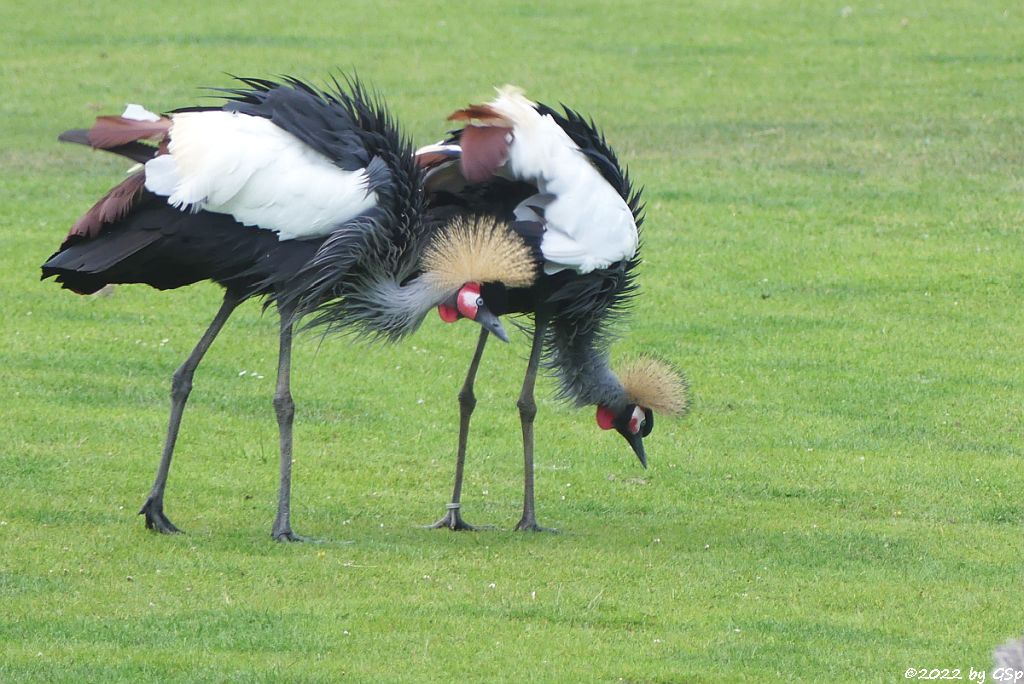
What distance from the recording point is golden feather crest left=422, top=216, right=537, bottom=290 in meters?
8.01

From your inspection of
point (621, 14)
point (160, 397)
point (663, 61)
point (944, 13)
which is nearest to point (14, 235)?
point (160, 397)

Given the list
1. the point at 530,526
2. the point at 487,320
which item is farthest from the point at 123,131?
the point at 530,526

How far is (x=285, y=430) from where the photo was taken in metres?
8.35

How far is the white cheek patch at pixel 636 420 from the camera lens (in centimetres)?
924

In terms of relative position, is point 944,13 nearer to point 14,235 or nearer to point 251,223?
point 14,235

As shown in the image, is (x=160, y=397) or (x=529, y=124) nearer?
(x=529, y=124)

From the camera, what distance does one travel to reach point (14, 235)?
1498 centimetres

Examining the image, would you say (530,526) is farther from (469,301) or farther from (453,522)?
(469,301)

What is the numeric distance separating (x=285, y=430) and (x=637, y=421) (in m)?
2.12

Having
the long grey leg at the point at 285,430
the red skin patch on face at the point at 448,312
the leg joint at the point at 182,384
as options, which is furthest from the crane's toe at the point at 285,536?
the red skin patch on face at the point at 448,312

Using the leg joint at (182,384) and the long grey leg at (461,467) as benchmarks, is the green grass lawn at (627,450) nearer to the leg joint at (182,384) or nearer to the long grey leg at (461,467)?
the long grey leg at (461,467)

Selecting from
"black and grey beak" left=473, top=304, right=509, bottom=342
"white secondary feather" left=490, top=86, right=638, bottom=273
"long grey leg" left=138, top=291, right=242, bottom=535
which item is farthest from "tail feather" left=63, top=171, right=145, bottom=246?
"white secondary feather" left=490, top=86, right=638, bottom=273

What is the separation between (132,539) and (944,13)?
64.5 feet

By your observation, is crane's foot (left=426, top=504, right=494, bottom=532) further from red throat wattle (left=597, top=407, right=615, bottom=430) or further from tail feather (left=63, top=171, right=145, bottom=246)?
tail feather (left=63, top=171, right=145, bottom=246)
